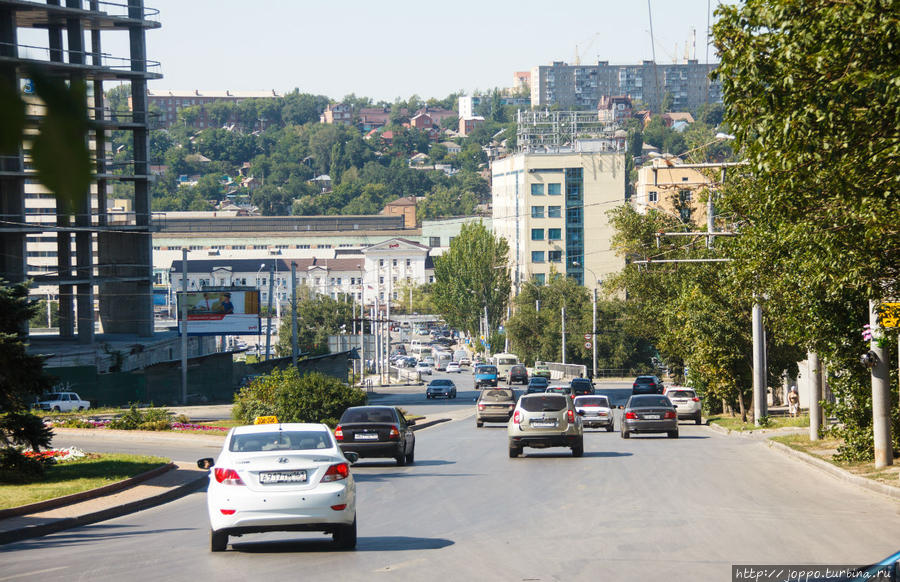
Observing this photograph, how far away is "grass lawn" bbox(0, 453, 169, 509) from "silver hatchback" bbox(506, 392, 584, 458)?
847 centimetres

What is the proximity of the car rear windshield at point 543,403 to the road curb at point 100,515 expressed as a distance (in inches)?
335

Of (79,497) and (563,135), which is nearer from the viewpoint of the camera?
(79,497)

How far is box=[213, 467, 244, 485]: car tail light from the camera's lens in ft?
41.4

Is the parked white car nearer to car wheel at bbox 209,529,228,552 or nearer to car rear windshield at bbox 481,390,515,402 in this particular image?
car rear windshield at bbox 481,390,515,402

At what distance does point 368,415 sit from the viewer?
84.6 feet

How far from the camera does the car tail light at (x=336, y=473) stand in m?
12.7

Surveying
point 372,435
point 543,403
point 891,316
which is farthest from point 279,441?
point 543,403

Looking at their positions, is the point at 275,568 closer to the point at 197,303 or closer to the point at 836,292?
the point at 836,292

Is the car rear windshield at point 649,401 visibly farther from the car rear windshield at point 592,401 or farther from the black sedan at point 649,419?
the car rear windshield at point 592,401

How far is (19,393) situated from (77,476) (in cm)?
247

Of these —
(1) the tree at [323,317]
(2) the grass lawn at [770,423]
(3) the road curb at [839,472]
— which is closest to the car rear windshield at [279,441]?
(3) the road curb at [839,472]

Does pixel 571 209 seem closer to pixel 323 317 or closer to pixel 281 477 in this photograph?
pixel 323 317

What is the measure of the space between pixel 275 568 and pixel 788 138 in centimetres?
807

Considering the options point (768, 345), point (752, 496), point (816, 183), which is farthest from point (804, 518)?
point (768, 345)
